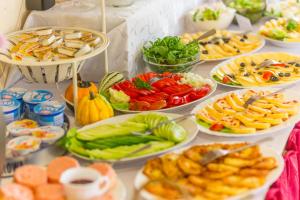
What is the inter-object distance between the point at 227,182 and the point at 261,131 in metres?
0.35

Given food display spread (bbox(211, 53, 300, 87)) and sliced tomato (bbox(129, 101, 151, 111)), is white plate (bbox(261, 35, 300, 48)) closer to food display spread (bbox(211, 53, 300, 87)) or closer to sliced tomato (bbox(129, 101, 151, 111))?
food display spread (bbox(211, 53, 300, 87))

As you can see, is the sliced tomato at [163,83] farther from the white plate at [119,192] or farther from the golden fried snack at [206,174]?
the white plate at [119,192]

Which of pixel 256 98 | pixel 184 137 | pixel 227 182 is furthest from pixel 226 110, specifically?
pixel 227 182

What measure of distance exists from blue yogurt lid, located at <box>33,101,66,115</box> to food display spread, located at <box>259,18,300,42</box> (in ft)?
3.84

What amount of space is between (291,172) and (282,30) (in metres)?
0.96

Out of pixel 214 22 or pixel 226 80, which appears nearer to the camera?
pixel 226 80

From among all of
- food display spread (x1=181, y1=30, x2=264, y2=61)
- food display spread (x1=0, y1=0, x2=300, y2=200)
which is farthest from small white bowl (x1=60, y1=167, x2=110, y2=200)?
food display spread (x1=181, y1=30, x2=264, y2=61)

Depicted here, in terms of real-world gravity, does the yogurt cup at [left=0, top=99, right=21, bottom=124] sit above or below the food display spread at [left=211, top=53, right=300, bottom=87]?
above

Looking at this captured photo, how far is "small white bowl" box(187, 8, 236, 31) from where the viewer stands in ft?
8.12

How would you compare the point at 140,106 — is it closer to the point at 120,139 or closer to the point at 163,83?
the point at 163,83

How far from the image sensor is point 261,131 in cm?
153

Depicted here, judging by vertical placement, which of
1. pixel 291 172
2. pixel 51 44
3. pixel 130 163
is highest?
pixel 51 44

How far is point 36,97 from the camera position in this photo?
63.0 inches

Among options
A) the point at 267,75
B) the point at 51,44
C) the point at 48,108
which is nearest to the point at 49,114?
the point at 48,108
